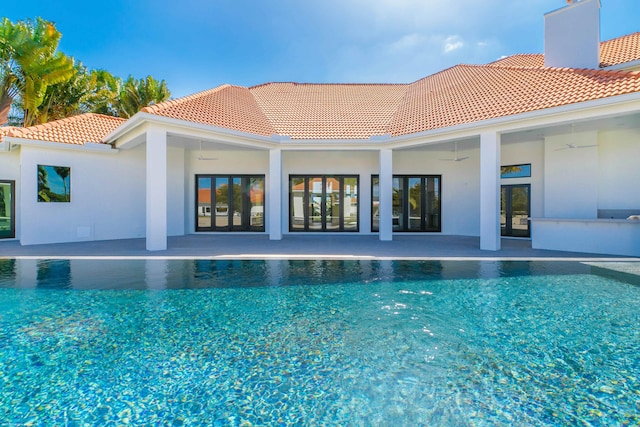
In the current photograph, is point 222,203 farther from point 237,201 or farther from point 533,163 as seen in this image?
point 533,163

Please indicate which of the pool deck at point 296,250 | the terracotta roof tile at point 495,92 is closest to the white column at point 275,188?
the pool deck at point 296,250

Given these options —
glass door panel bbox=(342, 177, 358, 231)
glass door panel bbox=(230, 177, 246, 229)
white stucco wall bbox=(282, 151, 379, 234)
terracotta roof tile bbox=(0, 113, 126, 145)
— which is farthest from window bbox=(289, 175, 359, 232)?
terracotta roof tile bbox=(0, 113, 126, 145)

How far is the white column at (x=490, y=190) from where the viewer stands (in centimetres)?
1120

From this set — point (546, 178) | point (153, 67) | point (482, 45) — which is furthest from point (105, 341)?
point (153, 67)

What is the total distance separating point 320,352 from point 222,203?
14.5 m

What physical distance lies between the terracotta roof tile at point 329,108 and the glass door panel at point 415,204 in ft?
12.7

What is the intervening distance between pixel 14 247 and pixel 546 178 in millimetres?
21354

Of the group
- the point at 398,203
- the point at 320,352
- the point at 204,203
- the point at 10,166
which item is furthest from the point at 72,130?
the point at 320,352

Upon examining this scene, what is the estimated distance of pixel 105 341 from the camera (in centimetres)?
445

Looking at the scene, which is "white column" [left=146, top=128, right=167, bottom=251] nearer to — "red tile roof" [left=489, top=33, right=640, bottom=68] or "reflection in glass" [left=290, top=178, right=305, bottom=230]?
"reflection in glass" [left=290, top=178, right=305, bottom=230]

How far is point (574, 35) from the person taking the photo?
14.8 metres

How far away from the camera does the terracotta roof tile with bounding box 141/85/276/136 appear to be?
11.7 meters

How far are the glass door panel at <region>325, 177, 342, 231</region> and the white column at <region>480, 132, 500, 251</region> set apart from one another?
745 cm

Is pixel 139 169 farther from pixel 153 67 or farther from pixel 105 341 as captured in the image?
pixel 153 67
